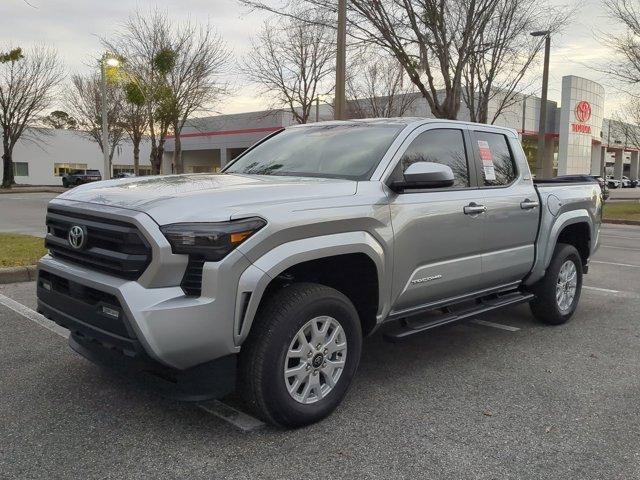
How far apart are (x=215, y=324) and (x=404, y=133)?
6.77 ft

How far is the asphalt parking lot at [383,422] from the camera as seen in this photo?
297 centimetres

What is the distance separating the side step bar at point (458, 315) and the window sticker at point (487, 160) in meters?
1.04

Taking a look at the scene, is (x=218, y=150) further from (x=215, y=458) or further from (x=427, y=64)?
(x=215, y=458)

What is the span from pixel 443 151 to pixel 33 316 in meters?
4.17

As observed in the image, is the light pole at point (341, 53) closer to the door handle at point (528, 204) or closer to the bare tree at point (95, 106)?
the door handle at point (528, 204)

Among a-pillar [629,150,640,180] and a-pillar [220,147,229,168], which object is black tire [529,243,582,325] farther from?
a-pillar [629,150,640,180]

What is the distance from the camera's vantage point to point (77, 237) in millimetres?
3336

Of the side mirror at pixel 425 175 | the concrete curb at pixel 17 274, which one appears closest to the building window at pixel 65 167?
the concrete curb at pixel 17 274

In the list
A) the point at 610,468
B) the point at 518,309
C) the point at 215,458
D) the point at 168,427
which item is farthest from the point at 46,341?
the point at 518,309

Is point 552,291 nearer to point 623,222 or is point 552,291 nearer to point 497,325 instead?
point 497,325

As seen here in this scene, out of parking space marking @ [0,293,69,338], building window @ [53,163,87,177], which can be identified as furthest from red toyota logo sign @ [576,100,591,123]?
parking space marking @ [0,293,69,338]

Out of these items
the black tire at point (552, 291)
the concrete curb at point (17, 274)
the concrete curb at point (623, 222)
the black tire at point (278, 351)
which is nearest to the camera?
the black tire at point (278, 351)

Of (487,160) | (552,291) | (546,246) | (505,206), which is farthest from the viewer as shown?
(552,291)

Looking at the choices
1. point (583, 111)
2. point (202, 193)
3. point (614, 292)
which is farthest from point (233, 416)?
point (583, 111)
